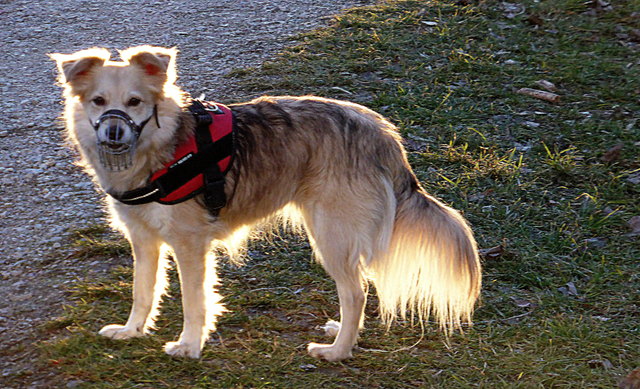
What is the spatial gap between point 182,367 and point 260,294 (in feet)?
2.81

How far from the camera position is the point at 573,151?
606 cm

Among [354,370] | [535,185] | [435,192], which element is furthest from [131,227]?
[535,185]

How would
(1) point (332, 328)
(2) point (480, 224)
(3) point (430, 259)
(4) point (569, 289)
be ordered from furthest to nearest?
(2) point (480, 224) < (4) point (569, 289) < (1) point (332, 328) < (3) point (430, 259)

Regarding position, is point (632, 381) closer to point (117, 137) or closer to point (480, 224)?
point (480, 224)

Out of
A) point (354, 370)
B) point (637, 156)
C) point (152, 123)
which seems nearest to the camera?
point (152, 123)

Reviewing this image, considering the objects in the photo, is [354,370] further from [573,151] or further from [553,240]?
[573,151]

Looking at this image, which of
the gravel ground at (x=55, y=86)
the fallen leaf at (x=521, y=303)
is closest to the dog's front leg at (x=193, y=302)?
the gravel ground at (x=55, y=86)

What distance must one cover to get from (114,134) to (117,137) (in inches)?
0.8

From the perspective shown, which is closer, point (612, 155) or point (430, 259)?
point (430, 259)

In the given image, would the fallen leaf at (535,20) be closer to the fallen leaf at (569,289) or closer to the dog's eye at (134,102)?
the fallen leaf at (569,289)

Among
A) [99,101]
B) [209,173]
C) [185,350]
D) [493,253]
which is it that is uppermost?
[99,101]

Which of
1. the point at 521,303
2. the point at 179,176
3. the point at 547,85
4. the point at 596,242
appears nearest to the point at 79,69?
the point at 179,176

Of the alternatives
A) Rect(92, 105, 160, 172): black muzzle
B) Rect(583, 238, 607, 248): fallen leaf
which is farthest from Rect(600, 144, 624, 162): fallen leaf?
Rect(92, 105, 160, 172): black muzzle

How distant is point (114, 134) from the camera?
3.36 m
